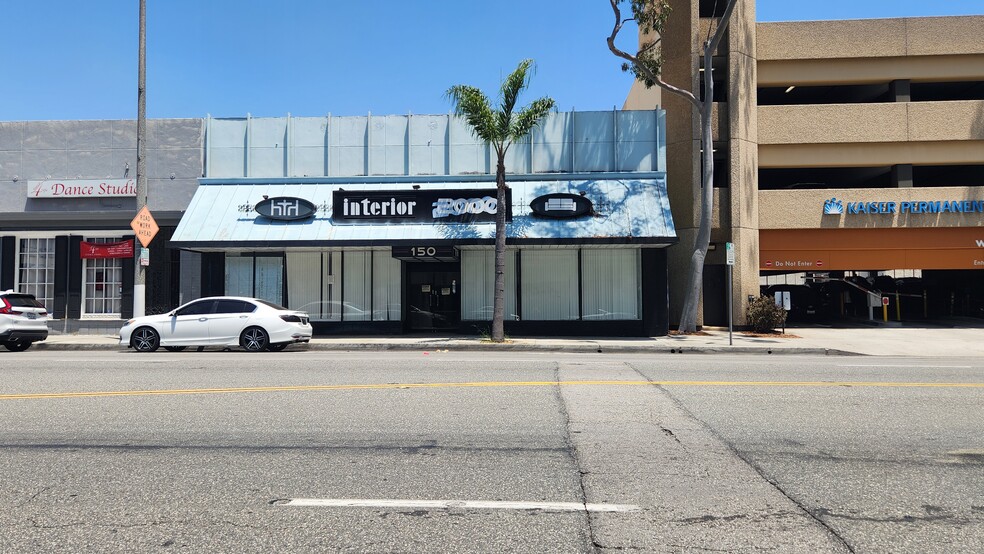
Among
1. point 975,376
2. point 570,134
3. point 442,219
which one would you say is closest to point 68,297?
point 442,219

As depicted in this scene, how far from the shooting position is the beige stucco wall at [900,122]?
900 inches

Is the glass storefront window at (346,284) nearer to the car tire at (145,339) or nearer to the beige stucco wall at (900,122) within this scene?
the car tire at (145,339)

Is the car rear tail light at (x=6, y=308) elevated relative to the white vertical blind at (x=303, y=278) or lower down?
lower down

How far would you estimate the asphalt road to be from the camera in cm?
399

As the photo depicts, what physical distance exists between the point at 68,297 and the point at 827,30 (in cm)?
2893

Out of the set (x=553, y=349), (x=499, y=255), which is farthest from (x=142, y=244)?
(x=553, y=349)

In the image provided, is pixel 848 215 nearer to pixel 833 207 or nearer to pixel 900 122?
pixel 833 207

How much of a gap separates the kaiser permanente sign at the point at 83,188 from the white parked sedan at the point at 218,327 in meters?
7.36

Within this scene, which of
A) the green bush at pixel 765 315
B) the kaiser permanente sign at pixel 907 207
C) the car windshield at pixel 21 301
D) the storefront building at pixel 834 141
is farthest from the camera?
the kaiser permanente sign at pixel 907 207

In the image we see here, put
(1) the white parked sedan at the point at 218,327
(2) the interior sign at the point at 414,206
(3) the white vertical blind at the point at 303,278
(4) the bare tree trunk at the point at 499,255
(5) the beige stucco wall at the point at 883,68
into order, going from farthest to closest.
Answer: (5) the beige stucco wall at the point at 883,68 < (3) the white vertical blind at the point at 303,278 < (2) the interior sign at the point at 414,206 < (4) the bare tree trunk at the point at 499,255 < (1) the white parked sedan at the point at 218,327

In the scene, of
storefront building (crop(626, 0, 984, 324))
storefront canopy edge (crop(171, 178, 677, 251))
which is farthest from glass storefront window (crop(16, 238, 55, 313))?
storefront building (crop(626, 0, 984, 324))

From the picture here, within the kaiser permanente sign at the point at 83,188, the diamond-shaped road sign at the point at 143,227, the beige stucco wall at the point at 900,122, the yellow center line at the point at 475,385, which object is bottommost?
the yellow center line at the point at 475,385

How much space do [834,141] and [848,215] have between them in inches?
110

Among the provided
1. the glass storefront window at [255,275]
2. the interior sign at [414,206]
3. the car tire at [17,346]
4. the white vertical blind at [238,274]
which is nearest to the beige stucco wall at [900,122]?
the interior sign at [414,206]
